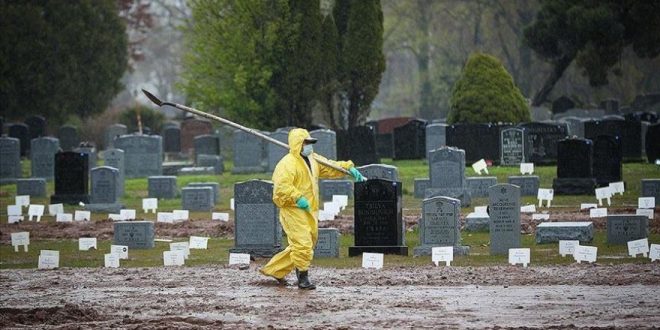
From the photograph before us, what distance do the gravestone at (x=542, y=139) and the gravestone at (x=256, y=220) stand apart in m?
18.8

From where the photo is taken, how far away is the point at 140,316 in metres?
18.6

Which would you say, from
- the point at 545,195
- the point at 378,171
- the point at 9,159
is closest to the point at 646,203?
the point at 545,195

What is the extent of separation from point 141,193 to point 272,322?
2294cm

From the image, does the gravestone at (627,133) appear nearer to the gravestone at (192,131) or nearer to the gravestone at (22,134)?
the gravestone at (192,131)

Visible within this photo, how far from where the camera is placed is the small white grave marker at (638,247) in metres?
23.0

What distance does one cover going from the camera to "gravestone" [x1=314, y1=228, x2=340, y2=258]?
24.6 m

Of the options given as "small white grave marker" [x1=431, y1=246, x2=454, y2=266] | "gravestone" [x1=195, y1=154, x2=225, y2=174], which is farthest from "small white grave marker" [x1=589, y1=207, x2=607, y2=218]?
"gravestone" [x1=195, y1=154, x2=225, y2=174]

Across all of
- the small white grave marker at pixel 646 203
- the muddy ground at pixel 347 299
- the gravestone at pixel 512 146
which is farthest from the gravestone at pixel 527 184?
the muddy ground at pixel 347 299

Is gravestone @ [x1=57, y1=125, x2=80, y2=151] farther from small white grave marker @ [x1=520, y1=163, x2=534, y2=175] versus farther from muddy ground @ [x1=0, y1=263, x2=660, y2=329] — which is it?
muddy ground @ [x1=0, y1=263, x2=660, y2=329]

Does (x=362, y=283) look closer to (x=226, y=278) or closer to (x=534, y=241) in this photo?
(x=226, y=278)

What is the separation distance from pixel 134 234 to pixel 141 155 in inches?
703

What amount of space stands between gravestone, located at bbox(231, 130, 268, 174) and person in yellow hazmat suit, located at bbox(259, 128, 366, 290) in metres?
23.3

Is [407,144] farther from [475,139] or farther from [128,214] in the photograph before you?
[128,214]

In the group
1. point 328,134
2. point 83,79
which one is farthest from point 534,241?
point 83,79
